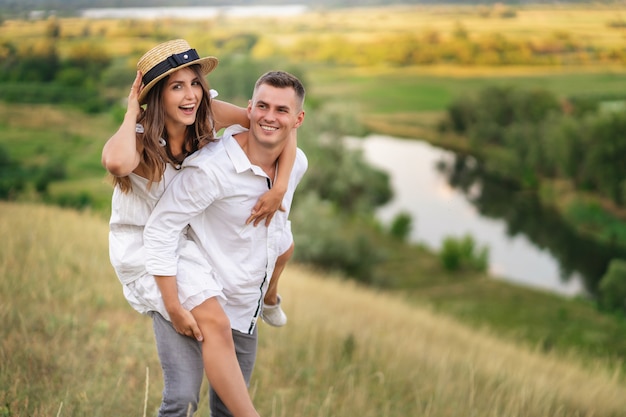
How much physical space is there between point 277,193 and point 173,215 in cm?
44

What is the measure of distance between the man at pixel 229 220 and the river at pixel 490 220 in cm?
4008

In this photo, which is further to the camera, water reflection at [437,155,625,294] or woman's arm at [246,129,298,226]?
water reflection at [437,155,625,294]

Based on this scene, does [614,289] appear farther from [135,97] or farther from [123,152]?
[123,152]

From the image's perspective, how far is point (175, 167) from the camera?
2783mm

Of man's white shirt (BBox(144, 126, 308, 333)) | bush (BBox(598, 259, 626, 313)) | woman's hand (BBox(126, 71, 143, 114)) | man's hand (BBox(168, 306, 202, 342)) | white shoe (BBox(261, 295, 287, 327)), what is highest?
woman's hand (BBox(126, 71, 143, 114))

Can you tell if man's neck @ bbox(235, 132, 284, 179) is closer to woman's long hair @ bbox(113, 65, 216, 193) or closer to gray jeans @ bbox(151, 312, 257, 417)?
woman's long hair @ bbox(113, 65, 216, 193)

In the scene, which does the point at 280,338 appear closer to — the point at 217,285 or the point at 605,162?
the point at 217,285

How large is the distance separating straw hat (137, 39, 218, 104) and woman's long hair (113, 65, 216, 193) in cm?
5

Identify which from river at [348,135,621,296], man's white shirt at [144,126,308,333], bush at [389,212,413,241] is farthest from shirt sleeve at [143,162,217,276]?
bush at [389,212,413,241]

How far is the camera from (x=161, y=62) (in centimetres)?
272

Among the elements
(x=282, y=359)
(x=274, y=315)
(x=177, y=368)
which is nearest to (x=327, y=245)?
(x=282, y=359)

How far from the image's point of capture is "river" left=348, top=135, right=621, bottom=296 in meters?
46.4

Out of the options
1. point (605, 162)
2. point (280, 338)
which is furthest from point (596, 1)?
point (280, 338)

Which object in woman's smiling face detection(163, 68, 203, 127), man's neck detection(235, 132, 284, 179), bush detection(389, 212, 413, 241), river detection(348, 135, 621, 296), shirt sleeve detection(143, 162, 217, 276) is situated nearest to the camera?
shirt sleeve detection(143, 162, 217, 276)
